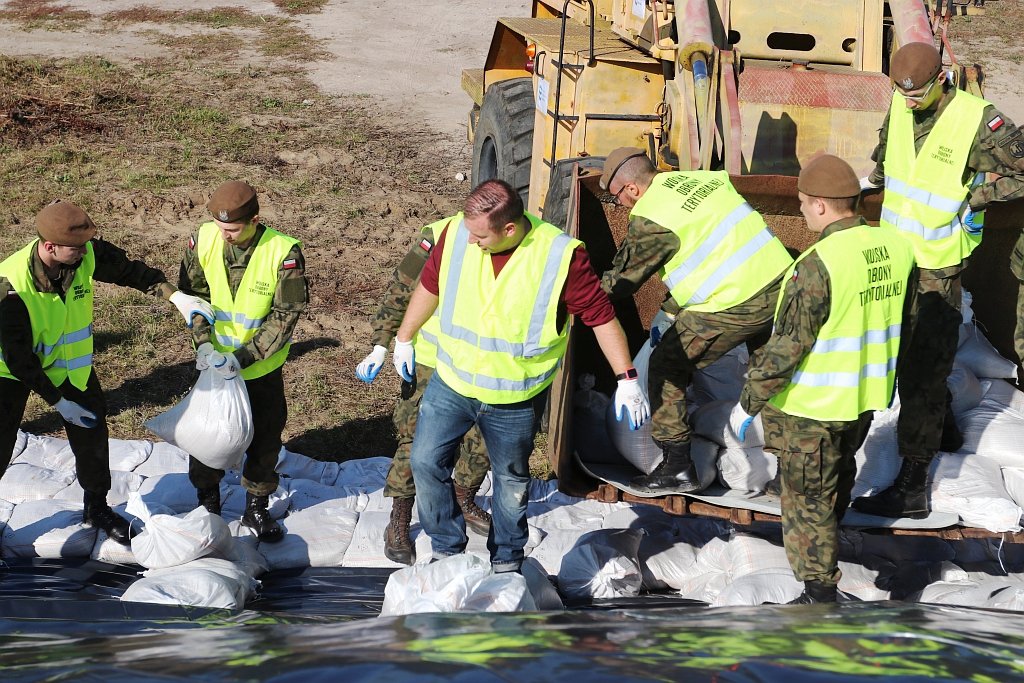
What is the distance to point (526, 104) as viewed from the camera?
6.77 metres

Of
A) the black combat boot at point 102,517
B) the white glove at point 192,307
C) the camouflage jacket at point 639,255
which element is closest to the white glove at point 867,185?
the camouflage jacket at point 639,255

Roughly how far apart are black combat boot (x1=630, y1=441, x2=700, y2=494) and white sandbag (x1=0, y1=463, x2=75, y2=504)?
240 centimetres

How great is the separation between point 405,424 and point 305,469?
87 cm

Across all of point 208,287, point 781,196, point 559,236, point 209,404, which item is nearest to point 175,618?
point 209,404

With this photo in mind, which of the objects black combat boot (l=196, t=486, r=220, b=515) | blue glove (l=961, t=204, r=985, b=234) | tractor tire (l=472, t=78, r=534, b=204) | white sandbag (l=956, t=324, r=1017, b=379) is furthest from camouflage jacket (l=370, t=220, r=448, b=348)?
tractor tire (l=472, t=78, r=534, b=204)

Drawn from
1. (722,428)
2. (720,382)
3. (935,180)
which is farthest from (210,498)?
(935,180)

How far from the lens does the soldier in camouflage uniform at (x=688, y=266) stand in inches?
153

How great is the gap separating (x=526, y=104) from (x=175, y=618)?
168 inches

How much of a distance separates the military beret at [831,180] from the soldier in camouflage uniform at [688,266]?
43 centimetres

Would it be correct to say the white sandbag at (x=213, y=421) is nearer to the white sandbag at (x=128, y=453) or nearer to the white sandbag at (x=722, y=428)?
the white sandbag at (x=128, y=453)

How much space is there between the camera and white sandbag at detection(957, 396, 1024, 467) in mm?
4367

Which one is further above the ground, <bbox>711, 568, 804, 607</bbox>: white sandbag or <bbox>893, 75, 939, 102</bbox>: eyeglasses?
<bbox>893, 75, 939, 102</bbox>: eyeglasses

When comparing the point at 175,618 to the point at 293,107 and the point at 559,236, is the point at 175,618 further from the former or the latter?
the point at 293,107

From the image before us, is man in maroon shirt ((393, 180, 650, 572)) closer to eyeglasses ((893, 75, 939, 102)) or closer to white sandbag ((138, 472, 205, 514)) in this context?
white sandbag ((138, 472, 205, 514))
